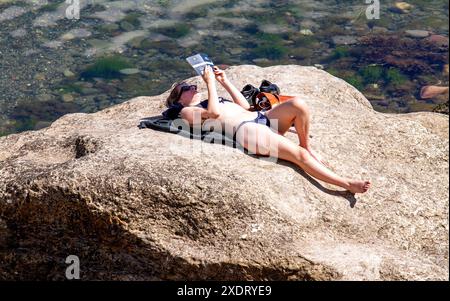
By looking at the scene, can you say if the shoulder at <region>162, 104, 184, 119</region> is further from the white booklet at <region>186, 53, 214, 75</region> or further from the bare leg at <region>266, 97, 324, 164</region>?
the bare leg at <region>266, 97, 324, 164</region>

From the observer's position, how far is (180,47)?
61.5 feet

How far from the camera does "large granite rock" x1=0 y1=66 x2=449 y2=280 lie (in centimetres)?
779

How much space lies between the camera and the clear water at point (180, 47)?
1731cm

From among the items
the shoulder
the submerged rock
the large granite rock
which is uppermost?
the shoulder

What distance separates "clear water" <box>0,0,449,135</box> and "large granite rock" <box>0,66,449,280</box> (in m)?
8.03

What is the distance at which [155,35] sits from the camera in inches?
748

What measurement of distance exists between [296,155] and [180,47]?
10583mm

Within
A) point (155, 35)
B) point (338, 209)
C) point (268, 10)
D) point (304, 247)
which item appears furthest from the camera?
point (268, 10)

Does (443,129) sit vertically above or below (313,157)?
below

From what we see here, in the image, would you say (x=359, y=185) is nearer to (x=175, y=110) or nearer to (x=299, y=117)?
(x=299, y=117)

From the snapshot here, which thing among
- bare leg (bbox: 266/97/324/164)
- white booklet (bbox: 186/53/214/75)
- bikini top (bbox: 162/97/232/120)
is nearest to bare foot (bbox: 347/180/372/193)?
bare leg (bbox: 266/97/324/164)

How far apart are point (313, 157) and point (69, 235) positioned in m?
2.69

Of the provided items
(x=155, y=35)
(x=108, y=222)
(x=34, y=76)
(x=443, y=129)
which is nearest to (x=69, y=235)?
(x=108, y=222)
